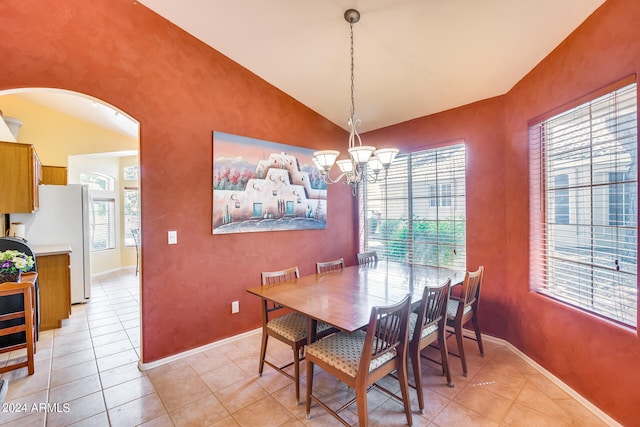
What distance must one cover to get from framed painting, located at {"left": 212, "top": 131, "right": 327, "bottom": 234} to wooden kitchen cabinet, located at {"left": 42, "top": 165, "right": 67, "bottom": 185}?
374 centimetres

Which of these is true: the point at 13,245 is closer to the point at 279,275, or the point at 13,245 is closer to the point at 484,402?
the point at 279,275

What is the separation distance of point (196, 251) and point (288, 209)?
1.19m

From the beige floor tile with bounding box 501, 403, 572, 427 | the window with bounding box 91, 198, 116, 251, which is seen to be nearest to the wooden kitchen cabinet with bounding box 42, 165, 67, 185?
the window with bounding box 91, 198, 116, 251

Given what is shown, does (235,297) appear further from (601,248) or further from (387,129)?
(601,248)

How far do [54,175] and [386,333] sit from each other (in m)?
5.85

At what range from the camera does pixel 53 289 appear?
11.3 ft

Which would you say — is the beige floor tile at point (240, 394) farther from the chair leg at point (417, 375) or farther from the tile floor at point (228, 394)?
the chair leg at point (417, 375)

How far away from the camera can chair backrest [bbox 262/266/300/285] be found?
8.34 ft

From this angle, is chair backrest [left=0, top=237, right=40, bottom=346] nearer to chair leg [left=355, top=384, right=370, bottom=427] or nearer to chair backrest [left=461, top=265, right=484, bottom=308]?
chair leg [left=355, top=384, right=370, bottom=427]

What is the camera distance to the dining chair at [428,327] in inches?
78.3

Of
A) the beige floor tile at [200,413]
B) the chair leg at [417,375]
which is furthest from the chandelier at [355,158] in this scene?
the beige floor tile at [200,413]

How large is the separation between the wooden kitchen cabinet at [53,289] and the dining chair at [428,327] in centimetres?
408

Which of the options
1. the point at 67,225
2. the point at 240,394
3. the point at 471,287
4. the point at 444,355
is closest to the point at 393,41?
the point at 471,287

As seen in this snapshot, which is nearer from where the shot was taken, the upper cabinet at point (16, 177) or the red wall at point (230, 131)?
the red wall at point (230, 131)
